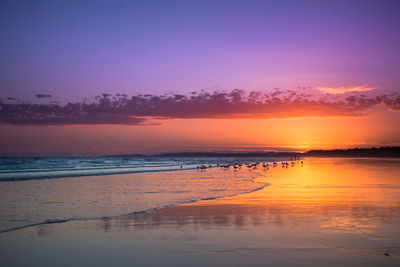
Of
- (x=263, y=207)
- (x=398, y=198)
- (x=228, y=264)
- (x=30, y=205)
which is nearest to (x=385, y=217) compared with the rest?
(x=263, y=207)

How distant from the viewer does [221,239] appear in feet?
26.6

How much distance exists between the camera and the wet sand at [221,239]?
6.57 metres

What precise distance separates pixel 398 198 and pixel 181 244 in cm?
1176

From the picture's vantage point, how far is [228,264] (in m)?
6.27

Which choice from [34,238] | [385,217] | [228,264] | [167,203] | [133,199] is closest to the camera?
[228,264]

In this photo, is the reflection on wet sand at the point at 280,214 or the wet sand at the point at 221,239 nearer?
the wet sand at the point at 221,239

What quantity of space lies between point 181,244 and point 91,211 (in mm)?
5683

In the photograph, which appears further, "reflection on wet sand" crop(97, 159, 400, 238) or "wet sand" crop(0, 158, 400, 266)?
"reflection on wet sand" crop(97, 159, 400, 238)

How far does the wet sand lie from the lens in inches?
259

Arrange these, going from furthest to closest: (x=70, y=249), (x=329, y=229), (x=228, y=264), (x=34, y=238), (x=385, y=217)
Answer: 1. (x=385, y=217)
2. (x=329, y=229)
3. (x=34, y=238)
4. (x=70, y=249)
5. (x=228, y=264)

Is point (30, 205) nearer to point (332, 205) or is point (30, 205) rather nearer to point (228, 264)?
point (228, 264)

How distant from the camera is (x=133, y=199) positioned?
15547 millimetres

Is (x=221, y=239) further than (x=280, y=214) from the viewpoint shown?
No

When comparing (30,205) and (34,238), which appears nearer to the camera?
(34,238)
